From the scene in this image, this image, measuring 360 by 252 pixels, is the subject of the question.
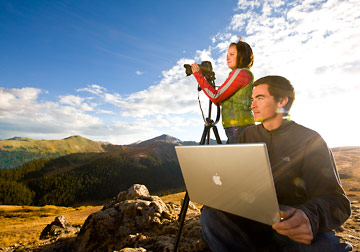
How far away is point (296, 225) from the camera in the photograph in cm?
132

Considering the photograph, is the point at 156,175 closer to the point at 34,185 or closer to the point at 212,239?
the point at 34,185

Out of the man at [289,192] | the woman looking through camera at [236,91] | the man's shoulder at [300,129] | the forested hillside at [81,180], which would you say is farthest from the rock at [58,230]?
the forested hillside at [81,180]

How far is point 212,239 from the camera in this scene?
205cm

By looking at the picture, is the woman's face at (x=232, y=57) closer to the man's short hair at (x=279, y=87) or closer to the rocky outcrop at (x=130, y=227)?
the man's short hair at (x=279, y=87)

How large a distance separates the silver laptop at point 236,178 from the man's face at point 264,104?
3.02ft

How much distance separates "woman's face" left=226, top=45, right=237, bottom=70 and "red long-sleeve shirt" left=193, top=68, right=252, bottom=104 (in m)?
0.18

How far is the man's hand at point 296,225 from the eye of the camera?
4.28 feet

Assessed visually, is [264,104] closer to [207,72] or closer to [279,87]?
[279,87]

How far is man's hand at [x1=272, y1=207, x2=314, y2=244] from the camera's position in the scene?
131 cm

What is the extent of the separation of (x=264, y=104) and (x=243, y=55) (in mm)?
1312

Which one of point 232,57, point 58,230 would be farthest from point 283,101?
point 58,230

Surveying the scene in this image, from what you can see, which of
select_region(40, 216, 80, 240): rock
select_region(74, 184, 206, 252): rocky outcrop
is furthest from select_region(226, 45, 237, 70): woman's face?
select_region(40, 216, 80, 240): rock

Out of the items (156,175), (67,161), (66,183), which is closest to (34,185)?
(66,183)

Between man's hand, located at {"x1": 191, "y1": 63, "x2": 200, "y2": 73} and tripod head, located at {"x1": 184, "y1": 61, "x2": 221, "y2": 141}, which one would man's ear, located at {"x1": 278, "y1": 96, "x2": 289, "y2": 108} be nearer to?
tripod head, located at {"x1": 184, "y1": 61, "x2": 221, "y2": 141}
